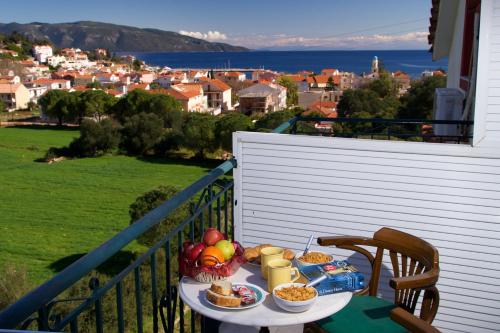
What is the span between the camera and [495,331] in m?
3.07

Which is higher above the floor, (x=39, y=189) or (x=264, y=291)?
(x=264, y=291)

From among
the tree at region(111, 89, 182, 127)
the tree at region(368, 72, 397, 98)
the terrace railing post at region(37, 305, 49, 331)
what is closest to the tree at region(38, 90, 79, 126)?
the tree at region(111, 89, 182, 127)

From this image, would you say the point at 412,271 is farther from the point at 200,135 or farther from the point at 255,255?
the point at 200,135

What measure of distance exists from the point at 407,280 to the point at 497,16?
177 cm

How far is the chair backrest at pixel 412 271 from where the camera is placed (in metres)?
2.01

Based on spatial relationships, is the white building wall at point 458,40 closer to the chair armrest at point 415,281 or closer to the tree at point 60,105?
the chair armrest at point 415,281

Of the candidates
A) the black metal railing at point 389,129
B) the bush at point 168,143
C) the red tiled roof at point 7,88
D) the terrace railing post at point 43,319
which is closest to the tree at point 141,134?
the bush at point 168,143

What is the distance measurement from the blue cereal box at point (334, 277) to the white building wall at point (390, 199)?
1.21 metres

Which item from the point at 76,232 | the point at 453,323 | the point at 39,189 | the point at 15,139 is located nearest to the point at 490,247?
the point at 453,323

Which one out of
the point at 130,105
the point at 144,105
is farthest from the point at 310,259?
the point at 130,105

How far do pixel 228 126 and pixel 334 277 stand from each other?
3793cm

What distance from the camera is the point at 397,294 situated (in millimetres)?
2402

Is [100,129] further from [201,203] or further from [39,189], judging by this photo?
[201,203]

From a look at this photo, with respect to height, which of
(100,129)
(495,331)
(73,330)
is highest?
(73,330)
